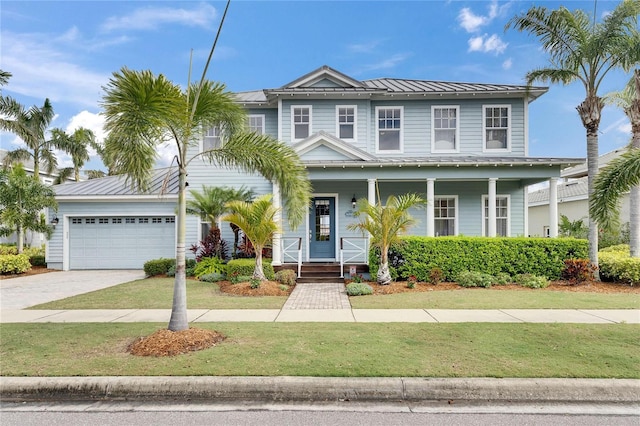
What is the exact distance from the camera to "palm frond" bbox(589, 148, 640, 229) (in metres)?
6.15

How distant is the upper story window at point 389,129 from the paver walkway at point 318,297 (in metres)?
6.54

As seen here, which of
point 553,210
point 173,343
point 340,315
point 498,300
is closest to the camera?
point 173,343

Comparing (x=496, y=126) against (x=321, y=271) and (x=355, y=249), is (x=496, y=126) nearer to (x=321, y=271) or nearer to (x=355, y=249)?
(x=355, y=249)

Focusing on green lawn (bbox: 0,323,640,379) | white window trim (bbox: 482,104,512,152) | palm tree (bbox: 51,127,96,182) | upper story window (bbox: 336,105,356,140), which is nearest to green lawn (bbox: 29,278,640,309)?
green lawn (bbox: 0,323,640,379)

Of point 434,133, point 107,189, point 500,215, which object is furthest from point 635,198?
point 107,189

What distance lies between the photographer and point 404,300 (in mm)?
8531

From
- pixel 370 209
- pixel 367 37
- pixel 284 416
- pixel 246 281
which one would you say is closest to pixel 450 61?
pixel 367 37

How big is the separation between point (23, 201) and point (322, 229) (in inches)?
498

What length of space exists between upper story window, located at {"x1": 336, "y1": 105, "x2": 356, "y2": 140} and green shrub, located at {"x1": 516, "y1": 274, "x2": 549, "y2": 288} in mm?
8020

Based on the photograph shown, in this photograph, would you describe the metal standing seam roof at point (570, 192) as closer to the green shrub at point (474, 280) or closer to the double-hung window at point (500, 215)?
the double-hung window at point (500, 215)

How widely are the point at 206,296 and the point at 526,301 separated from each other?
803 centimetres

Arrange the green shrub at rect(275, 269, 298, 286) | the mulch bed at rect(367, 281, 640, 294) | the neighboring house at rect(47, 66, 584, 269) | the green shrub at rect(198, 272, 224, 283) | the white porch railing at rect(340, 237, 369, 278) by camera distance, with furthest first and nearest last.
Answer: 1. the neighboring house at rect(47, 66, 584, 269)
2. the white porch railing at rect(340, 237, 369, 278)
3. the green shrub at rect(198, 272, 224, 283)
4. the green shrub at rect(275, 269, 298, 286)
5. the mulch bed at rect(367, 281, 640, 294)

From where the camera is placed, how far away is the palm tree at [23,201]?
46.8 ft

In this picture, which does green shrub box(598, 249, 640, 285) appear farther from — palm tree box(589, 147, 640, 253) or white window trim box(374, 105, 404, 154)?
white window trim box(374, 105, 404, 154)
